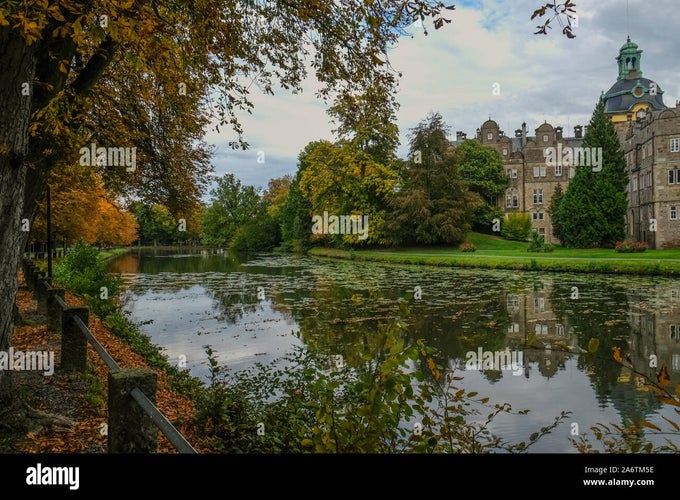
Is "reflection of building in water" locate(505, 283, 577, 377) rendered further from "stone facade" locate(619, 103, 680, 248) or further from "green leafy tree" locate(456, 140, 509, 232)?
"green leafy tree" locate(456, 140, 509, 232)

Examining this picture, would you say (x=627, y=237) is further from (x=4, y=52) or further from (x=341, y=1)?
(x=4, y=52)

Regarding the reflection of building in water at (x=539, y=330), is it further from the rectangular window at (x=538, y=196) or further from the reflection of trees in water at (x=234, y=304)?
the rectangular window at (x=538, y=196)

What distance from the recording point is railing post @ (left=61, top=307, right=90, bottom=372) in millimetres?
7289

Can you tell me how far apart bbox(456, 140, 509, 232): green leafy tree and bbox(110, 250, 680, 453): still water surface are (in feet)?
119

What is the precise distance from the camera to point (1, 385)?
487cm

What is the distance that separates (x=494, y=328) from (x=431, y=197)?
121 feet

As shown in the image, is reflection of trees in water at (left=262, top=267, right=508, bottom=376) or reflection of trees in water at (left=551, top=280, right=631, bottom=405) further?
reflection of trees in water at (left=262, top=267, right=508, bottom=376)

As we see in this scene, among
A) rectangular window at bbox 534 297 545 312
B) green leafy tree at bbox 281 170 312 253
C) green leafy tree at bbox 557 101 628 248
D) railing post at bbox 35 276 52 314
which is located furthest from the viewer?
green leafy tree at bbox 281 170 312 253

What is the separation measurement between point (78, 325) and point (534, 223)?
63980 mm

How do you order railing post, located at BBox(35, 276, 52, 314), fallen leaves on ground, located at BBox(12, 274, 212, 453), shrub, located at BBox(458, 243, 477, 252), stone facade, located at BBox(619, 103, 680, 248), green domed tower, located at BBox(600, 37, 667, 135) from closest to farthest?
fallen leaves on ground, located at BBox(12, 274, 212, 453) < railing post, located at BBox(35, 276, 52, 314) < stone facade, located at BBox(619, 103, 680, 248) < shrub, located at BBox(458, 243, 477, 252) < green domed tower, located at BBox(600, 37, 667, 135)

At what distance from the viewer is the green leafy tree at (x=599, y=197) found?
140ft

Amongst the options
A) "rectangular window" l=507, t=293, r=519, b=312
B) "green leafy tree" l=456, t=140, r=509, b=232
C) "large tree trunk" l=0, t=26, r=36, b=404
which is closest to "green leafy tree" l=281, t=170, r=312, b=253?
"green leafy tree" l=456, t=140, r=509, b=232

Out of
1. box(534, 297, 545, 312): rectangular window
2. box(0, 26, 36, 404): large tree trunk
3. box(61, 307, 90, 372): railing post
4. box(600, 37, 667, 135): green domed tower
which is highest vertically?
box(600, 37, 667, 135): green domed tower
